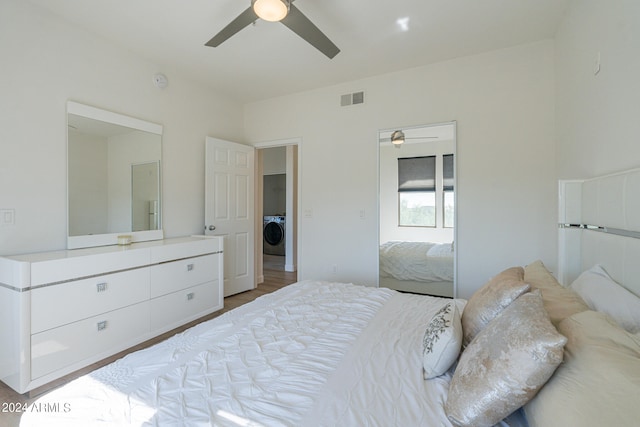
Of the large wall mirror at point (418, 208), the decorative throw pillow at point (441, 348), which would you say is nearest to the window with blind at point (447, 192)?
the large wall mirror at point (418, 208)

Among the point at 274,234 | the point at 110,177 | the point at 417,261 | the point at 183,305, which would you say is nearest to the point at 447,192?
the point at 417,261

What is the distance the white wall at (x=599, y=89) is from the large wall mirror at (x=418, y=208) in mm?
996

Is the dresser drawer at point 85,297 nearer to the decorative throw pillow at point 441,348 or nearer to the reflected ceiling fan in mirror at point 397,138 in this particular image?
the decorative throw pillow at point 441,348

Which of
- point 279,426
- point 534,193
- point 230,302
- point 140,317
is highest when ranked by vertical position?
point 534,193

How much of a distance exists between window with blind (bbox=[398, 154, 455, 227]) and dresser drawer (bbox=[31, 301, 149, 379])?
2807 mm

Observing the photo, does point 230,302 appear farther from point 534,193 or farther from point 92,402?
point 534,193

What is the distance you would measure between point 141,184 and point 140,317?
1355 mm

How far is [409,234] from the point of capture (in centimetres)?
343

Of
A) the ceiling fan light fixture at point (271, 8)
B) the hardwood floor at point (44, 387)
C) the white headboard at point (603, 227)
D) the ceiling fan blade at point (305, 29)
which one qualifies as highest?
the ceiling fan blade at point (305, 29)

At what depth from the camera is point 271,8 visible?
5.91 ft

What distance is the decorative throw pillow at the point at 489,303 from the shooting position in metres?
1.15

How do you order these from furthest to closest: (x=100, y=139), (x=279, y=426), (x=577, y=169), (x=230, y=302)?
(x=230, y=302) → (x=100, y=139) → (x=577, y=169) → (x=279, y=426)

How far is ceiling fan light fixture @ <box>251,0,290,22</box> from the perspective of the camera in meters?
1.77

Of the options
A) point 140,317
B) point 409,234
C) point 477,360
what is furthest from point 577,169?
point 140,317
